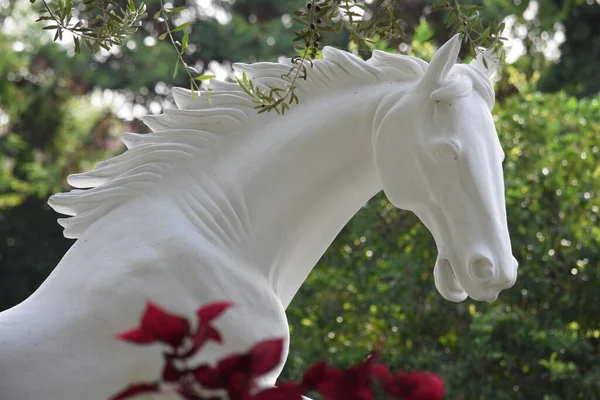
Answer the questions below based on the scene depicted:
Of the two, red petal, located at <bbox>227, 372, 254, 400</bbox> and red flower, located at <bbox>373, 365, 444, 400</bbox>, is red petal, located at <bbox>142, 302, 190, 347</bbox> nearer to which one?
red petal, located at <bbox>227, 372, 254, 400</bbox>

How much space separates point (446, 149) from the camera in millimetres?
2314

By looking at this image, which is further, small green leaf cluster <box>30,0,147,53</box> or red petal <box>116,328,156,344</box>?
small green leaf cluster <box>30,0,147,53</box>

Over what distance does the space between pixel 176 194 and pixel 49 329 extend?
15.6 inches

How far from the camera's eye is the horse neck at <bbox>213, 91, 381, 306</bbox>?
2.37 m

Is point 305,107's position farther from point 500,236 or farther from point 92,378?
point 92,378

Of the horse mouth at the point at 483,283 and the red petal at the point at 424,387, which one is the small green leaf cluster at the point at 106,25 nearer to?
the horse mouth at the point at 483,283

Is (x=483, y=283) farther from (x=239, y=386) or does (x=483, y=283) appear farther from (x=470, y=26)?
(x=239, y=386)

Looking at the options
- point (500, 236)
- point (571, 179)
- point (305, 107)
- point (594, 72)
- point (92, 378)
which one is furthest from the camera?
point (594, 72)

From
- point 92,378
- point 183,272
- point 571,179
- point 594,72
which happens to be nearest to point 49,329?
point 92,378

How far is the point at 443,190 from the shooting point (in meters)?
2.33

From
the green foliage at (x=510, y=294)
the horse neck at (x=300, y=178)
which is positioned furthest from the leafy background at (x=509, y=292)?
the horse neck at (x=300, y=178)

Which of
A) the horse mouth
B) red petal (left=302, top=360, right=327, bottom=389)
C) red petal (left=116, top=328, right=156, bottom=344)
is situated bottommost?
the horse mouth

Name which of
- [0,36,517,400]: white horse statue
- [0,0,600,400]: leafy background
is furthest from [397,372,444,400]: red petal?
[0,0,600,400]: leafy background

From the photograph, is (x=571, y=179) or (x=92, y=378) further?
(x=571, y=179)
